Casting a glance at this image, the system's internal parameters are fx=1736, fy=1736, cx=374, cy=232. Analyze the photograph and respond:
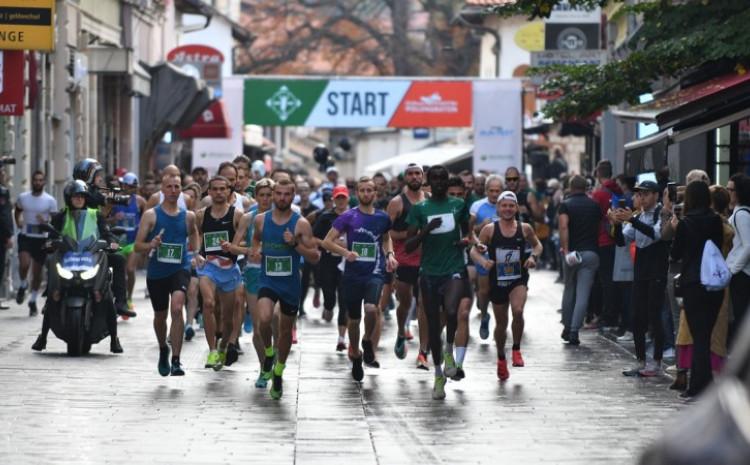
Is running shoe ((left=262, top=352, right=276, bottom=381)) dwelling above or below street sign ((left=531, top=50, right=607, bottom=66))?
below

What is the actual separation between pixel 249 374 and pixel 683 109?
455cm

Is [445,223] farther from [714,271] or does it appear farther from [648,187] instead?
[648,187]

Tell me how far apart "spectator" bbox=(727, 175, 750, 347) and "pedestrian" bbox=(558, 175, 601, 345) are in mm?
5606

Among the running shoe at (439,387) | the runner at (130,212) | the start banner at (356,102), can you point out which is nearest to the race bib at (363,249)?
the running shoe at (439,387)

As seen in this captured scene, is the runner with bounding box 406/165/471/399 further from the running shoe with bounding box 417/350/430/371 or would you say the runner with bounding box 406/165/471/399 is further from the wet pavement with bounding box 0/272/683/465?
the running shoe with bounding box 417/350/430/371

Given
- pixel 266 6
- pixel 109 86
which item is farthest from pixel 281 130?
pixel 109 86

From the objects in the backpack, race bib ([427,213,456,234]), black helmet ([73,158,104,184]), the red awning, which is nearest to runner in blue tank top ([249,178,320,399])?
race bib ([427,213,456,234])

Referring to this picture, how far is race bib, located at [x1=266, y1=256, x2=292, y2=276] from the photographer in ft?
42.4

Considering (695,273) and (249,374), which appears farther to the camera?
(249,374)

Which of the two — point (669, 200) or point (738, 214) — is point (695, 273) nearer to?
point (738, 214)

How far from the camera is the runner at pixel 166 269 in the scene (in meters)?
14.0

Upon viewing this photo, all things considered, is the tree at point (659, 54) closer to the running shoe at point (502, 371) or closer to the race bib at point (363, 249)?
the race bib at point (363, 249)

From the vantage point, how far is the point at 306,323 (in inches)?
829

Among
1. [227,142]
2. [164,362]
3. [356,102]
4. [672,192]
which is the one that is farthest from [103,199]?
[227,142]
